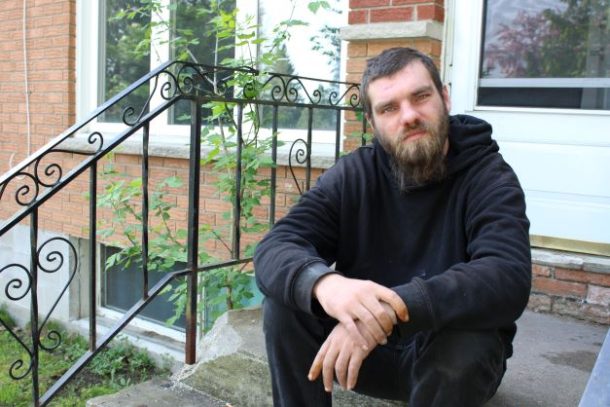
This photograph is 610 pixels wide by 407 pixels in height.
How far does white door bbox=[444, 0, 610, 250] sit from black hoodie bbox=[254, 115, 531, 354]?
1402 mm

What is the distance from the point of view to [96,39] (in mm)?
5395

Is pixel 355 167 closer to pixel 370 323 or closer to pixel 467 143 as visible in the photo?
pixel 467 143

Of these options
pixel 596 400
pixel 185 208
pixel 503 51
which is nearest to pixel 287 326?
pixel 596 400

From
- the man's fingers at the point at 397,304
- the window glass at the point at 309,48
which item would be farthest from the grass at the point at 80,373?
the man's fingers at the point at 397,304

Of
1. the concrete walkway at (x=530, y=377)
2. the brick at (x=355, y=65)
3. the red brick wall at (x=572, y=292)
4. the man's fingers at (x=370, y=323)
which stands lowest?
the concrete walkway at (x=530, y=377)

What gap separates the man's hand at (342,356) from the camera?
65.8 inches

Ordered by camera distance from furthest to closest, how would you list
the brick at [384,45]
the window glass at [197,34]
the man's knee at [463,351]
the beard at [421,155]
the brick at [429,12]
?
1. the window glass at [197,34]
2. the brick at [384,45]
3. the brick at [429,12]
4. the beard at [421,155]
5. the man's knee at [463,351]

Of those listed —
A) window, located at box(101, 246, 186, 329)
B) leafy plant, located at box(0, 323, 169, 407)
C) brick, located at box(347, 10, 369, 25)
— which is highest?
brick, located at box(347, 10, 369, 25)

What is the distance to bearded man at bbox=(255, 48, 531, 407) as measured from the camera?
5.34 ft

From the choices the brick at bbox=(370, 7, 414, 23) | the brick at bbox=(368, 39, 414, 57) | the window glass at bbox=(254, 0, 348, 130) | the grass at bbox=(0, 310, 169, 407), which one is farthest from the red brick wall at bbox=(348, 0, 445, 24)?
the grass at bbox=(0, 310, 169, 407)

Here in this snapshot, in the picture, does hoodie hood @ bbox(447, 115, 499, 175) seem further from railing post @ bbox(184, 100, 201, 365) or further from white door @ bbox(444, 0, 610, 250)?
white door @ bbox(444, 0, 610, 250)

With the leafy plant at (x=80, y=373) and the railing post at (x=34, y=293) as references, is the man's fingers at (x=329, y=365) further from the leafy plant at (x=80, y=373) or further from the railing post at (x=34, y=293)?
the leafy plant at (x=80, y=373)

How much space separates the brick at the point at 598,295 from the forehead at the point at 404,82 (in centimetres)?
160

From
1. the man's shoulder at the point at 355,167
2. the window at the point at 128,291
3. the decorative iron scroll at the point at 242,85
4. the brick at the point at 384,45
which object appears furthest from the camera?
the window at the point at 128,291
